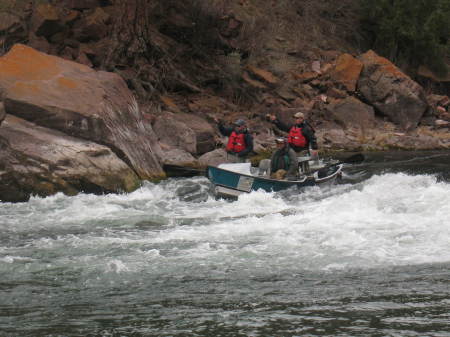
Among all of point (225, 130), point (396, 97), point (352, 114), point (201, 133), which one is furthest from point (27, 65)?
point (396, 97)

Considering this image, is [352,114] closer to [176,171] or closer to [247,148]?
[176,171]

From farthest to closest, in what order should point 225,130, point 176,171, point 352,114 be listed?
point 352,114
point 176,171
point 225,130

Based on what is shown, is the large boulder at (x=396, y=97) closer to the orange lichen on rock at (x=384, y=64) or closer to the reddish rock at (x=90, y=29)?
the orange lichen on rock at (x=384, y=64)

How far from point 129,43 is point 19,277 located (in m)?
15.2

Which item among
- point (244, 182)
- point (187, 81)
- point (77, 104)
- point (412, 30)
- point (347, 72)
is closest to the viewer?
point (244, 182)

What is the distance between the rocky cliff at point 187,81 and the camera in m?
13.9

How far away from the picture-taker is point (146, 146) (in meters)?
15.3

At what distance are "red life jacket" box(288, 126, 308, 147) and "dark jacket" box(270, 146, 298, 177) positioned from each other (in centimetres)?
138

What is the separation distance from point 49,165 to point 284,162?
13.7 ft

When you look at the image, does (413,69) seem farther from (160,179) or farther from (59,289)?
(59,289)

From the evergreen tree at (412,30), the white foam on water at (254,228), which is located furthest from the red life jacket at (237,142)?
the evergreen tree at (412,30)

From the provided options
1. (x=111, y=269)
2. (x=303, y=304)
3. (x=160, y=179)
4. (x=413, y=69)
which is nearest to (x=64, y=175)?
(x=160, y=179)

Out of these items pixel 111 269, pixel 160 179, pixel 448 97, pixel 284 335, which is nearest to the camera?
pixel 284 335

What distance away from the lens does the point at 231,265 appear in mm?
7852
